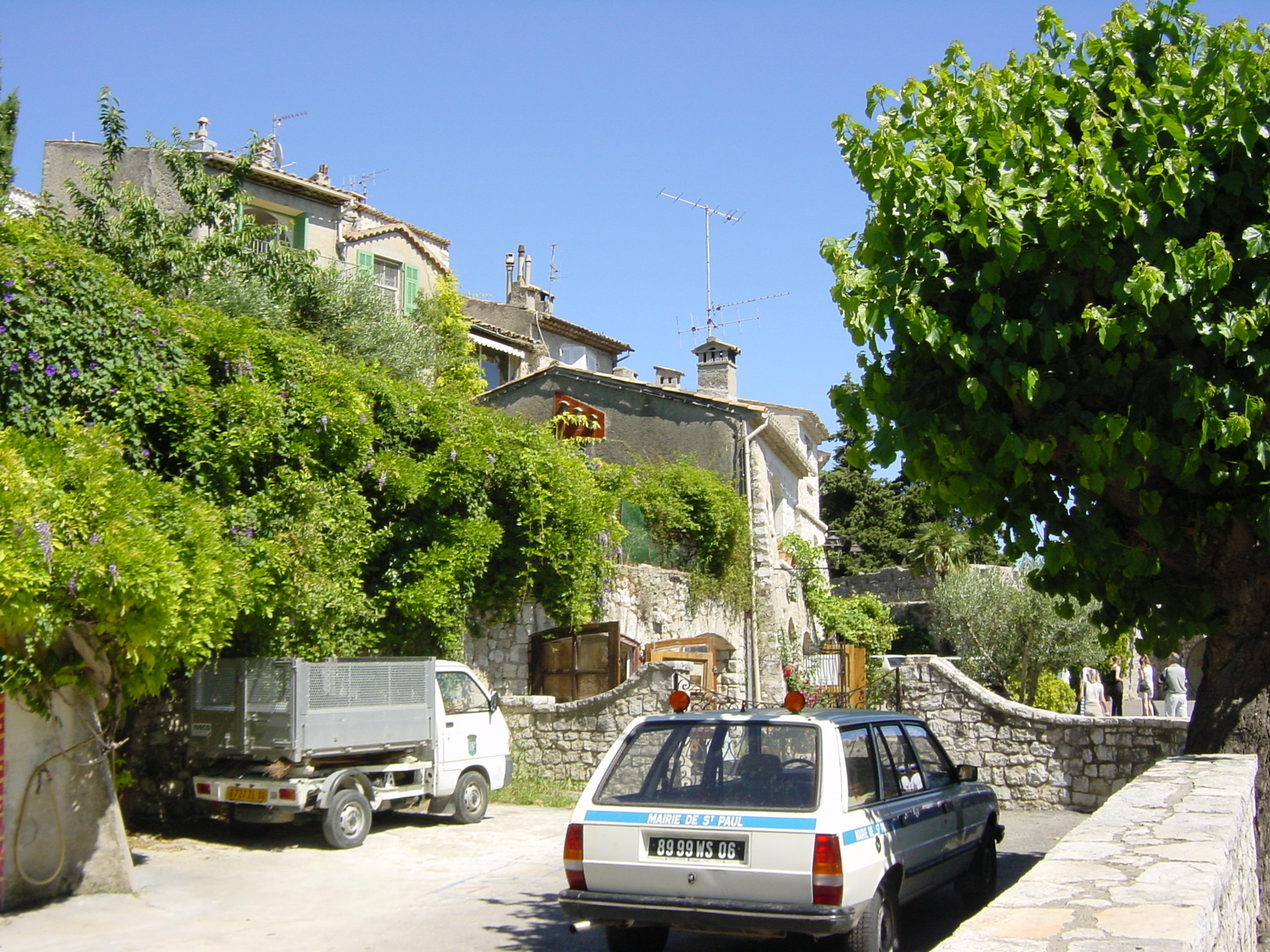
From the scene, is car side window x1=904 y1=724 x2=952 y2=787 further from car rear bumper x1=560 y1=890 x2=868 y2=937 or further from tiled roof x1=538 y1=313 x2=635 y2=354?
tiled roof x1=538 y1=313 x2=635 y2=354

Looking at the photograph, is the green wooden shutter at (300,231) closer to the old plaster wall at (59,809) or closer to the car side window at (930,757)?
the old plaster wall at (59,809)

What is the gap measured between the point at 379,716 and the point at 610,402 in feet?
45.4

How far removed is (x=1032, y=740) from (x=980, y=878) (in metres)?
5.19

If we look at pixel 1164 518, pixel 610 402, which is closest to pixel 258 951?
pixel 1164 518

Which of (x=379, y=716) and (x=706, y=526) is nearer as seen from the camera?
(x=379, y=716)

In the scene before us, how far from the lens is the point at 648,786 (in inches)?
259

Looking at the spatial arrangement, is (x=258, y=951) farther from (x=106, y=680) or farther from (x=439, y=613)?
(x=439, y=613)

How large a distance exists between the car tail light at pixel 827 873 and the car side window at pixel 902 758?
54.2 inches

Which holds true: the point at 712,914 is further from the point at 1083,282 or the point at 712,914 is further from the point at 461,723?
the point at 461,723

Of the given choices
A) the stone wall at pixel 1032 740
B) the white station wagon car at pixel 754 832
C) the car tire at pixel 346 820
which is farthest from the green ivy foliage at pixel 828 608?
the white station wagon car at pixel 754 832

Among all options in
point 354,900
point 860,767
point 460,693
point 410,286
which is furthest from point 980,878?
point 410,286

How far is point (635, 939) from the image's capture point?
6.89 meters

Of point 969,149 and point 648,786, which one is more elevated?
point 969,149

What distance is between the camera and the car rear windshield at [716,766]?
627 centimetres
